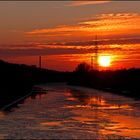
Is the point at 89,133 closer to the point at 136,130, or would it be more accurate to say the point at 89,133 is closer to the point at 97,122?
the point at 136,130

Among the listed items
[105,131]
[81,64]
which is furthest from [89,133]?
[81,64]

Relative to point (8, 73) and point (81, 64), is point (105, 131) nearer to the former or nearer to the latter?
point (8, 73)

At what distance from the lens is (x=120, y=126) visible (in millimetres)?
19234

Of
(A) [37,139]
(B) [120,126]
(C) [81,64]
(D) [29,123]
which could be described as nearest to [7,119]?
(D) [29,123]

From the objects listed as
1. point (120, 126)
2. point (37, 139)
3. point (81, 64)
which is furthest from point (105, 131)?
point (81, 64)

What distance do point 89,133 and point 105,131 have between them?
0.91m

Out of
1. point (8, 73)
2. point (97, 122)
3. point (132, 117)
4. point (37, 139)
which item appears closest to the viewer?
point (37, 139)

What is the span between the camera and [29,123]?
19922mm

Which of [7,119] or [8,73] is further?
[8,73]

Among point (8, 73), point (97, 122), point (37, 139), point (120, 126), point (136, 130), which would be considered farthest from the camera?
point (8, 73)

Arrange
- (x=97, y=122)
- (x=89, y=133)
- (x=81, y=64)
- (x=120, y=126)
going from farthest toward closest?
(x=81, y=64), (x=97, y=122), (x=120, y=126), (x=89, y=133)

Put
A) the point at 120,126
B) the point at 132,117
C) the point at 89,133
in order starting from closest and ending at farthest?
the point at 89,133 → the point at 120,126 → the point at 132,117

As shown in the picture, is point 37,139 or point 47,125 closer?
point 37,139

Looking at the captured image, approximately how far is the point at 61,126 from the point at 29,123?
66.1 inches
